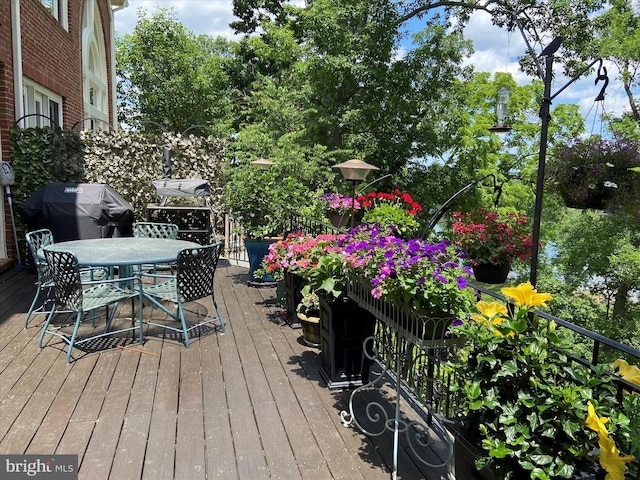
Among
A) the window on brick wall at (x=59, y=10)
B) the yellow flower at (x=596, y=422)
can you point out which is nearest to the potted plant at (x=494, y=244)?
the yellow flower at (x=596, y=422)

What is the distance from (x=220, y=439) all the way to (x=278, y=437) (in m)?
0.31

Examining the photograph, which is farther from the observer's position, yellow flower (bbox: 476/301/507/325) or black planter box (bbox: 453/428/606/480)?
yellow flower (bbox: 476/301/507/325)

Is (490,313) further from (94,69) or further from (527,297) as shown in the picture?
(94,69)

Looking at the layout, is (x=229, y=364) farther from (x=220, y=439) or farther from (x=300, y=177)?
(x=300, y=177)

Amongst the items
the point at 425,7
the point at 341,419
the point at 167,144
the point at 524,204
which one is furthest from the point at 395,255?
the point at 524,204

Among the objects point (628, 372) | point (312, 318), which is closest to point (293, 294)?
point (312, 318)

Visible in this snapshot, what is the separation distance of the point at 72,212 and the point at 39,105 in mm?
2937

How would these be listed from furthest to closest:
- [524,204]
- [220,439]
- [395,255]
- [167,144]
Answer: [524,204] → [167,144] → [220,439] → [395,255]

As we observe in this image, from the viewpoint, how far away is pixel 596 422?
1.30 m

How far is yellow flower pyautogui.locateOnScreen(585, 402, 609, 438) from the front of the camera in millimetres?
1292

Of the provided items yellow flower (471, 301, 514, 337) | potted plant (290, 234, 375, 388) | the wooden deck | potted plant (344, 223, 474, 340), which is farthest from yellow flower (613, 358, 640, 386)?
potted plant (290, 234, 375, 388)

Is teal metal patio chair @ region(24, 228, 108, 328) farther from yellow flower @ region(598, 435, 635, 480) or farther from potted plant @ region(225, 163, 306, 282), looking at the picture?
yellow flower @ region(598, 435, 635, 480)

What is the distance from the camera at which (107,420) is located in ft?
8.86

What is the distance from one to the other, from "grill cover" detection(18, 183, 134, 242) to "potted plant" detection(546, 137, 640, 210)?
5200 mm
